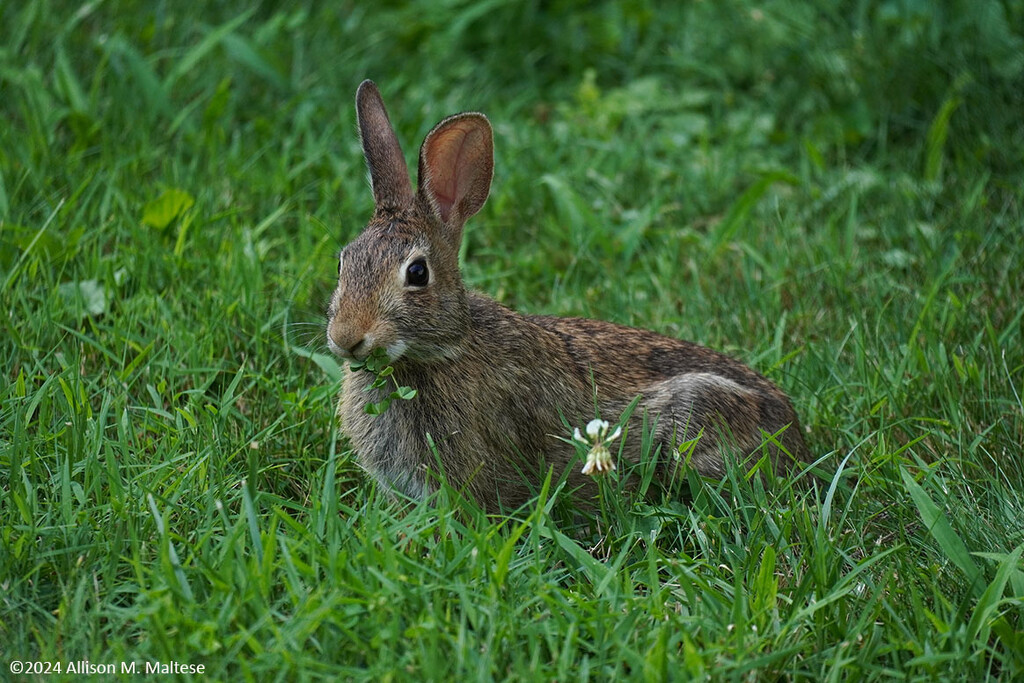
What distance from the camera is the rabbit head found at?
379 centimetres

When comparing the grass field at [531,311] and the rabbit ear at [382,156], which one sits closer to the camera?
the grass field at [531,311]

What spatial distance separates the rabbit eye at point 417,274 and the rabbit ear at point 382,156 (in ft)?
1.09

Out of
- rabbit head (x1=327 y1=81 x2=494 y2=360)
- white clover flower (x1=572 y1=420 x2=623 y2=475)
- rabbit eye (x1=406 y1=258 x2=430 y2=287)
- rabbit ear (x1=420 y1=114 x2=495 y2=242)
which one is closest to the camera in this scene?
white clover flower (x1=572 y1=420 x2=623 y2=475)

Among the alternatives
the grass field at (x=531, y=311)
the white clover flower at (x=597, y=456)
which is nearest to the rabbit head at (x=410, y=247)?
the grass field at (x=531, y=311)

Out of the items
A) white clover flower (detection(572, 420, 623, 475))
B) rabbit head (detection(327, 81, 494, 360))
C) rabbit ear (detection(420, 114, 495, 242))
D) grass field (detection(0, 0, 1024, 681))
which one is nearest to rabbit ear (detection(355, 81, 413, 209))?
rabbit head (detection(327, 81, 494, 360))

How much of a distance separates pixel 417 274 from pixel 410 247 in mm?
100

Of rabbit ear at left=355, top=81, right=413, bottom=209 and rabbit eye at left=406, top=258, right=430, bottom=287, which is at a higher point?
rabbit ear at left=355, top=81, right=413, bottom=209

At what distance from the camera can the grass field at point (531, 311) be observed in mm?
3182

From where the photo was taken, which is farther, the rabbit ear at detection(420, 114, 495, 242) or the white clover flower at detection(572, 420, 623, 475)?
the rabbit ear at detection(420, 114, 495, 242)

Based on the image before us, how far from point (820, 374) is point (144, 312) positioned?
2.74 metres

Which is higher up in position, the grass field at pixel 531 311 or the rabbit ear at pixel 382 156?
the rabbit ear at pixel 382 156

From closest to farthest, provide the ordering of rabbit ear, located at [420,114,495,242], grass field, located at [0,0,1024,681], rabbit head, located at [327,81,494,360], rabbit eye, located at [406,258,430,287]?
grass field, located at [0,0,1024,681] < rabbit head, located at [327,81,494,360] < rabbit eye, located at [406,258,430,287] < rabbit ear, located at [420,114,495,242]

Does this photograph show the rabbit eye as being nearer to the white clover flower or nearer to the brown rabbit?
the brown rabbit

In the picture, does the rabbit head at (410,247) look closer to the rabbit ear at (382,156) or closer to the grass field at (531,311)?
the rabbit ear at (382,156)
